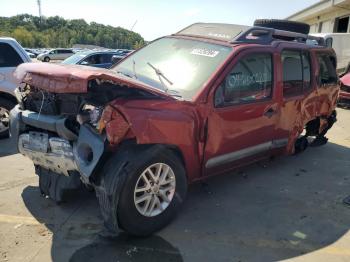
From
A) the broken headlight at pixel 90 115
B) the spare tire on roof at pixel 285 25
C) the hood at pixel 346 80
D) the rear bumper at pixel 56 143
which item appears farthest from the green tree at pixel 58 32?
the broken headlight at pixel 90 115

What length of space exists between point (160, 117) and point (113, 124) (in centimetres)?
48

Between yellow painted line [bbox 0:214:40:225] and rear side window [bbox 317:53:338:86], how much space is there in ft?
14.5

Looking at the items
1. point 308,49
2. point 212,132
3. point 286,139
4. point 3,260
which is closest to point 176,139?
point 212,132

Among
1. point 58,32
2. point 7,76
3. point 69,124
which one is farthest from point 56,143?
point 58,32

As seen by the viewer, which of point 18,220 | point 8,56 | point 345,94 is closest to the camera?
point 18,220

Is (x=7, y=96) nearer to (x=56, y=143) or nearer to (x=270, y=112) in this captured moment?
(x=56, y=143)

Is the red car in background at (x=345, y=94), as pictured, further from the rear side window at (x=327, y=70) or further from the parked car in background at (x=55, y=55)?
the parked car in background at (x=55, y=55)

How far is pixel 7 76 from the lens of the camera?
736cm

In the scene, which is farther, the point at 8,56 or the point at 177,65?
the point at 8,56

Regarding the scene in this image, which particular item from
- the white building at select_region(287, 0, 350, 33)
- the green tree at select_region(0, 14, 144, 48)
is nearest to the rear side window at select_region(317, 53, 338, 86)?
the white building at select_region(287, 0, 350, 33)

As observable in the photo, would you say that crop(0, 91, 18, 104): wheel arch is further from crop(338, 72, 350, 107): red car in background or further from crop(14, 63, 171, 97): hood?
crop(338, 72, 350, 107): red car in background

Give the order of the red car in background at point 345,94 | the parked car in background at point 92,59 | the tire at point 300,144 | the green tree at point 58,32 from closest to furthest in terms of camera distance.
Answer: the tire at point 300,144 < the red car in background at point 345,94 < the parked car in background at point 92,59 < the green tree at point 58,32

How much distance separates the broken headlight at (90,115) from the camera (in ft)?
11.6

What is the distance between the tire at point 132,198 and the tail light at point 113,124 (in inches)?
9.0
